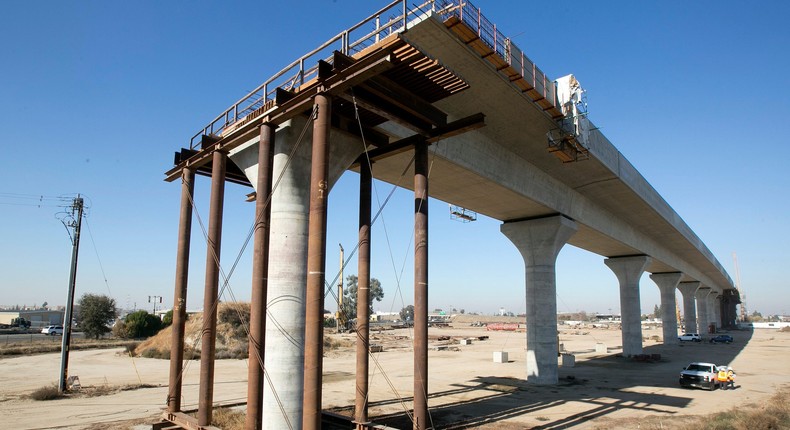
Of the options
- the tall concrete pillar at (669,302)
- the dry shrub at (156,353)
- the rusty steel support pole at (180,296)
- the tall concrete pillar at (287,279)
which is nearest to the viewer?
the tall concrete pillar at (287,279)

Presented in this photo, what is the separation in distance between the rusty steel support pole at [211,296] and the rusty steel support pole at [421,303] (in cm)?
636

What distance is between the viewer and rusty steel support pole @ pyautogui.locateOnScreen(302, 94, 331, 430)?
37.0 feet

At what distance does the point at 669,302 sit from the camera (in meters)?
72.2

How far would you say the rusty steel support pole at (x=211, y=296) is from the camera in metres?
15.8

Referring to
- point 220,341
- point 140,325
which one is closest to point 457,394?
point 220,341

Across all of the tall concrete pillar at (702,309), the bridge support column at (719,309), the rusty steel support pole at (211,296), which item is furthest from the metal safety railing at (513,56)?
the bridge support column at (719,309)

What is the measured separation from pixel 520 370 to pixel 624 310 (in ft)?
66.0

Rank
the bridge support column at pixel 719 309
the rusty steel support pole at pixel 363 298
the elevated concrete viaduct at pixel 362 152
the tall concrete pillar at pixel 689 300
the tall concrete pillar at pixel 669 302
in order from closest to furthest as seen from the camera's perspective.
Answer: the elevated concrete viaduct at pixel 362 152 → the rusty steel support pole at pixel 363 298 → the tall concrete pillar at pixel 669 302 → the tall concrete pillar at pixel 689 300 → the bridge support column at pixel 719 309

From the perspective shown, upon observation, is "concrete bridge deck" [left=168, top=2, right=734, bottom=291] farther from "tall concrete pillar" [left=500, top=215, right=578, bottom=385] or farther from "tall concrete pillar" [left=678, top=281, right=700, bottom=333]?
"tall concrete pillar" [left=678, top=281, right=700, bottom=333]

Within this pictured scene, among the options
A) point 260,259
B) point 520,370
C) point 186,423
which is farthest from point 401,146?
point 520,370

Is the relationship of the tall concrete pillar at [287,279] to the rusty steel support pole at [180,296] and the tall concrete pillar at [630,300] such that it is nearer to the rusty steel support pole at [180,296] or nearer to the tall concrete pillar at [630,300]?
the rusty steel support pole at [180,296]

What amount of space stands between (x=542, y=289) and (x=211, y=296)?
20412 mm

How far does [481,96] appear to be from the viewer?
1819 centimetres

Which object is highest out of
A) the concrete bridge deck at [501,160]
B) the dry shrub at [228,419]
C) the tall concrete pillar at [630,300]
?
the concrete bridge deck at [501,160]
